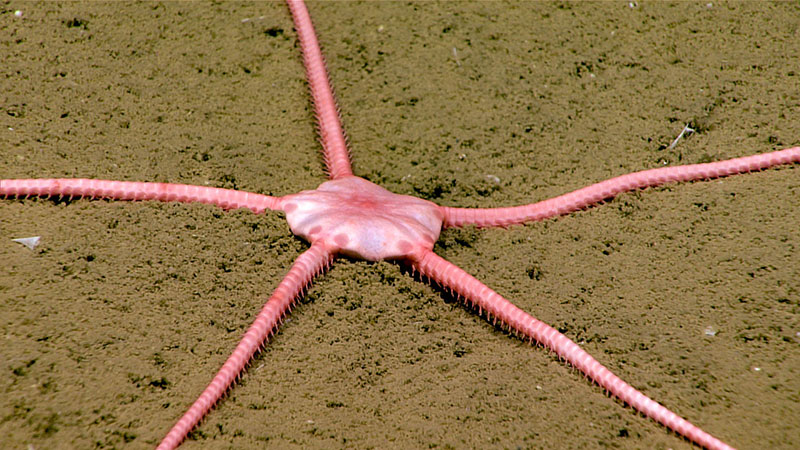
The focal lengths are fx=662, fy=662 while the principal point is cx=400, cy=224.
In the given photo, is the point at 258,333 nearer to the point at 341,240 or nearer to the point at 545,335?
the point at 341,240

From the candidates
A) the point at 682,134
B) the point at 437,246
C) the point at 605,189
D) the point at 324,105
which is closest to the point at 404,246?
the point at 437,246

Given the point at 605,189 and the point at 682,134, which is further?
the point at 682,134

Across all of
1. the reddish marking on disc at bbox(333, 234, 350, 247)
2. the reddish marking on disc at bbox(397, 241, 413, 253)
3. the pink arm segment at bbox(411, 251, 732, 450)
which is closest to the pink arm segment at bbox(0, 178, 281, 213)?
the reddish marking on disc at bbox(333, 234, 350, 247)

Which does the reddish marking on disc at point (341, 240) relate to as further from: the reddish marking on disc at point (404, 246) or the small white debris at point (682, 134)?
the small white debris at point (682, 134)

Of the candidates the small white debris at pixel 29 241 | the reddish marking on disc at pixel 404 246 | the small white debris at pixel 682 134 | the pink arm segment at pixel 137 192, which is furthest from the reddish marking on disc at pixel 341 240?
the small white debris at pixel 682 134

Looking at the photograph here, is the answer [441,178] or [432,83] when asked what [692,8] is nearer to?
[432,83]

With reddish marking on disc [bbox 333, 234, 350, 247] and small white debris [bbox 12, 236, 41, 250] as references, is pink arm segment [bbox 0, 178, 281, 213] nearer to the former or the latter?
small white debris [bbox 12, 236, 41, 250]
